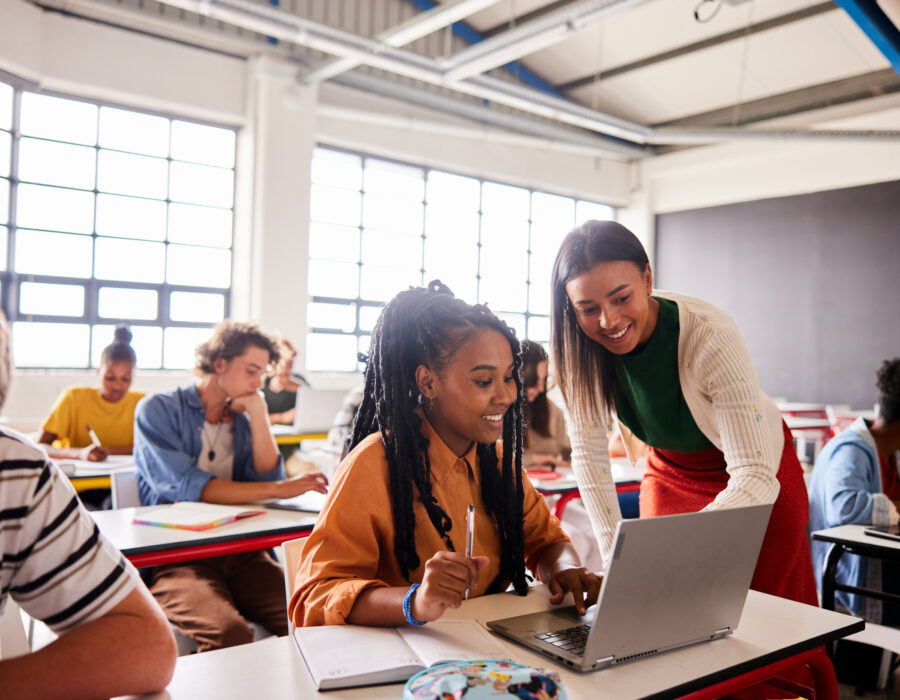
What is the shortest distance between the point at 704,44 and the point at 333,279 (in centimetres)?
485

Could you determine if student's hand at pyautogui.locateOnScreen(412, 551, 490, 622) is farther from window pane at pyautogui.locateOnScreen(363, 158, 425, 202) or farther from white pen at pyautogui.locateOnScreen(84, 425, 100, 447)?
window pane at pyautogui.locateOnScreen(363, 158, 425, 202)

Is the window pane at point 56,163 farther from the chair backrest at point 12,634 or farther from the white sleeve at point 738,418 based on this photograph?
the white sleeve at point 738,418

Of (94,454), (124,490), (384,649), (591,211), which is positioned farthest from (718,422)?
(591,211)

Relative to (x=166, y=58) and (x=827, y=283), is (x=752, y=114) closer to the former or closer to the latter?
(x=827, y=283)

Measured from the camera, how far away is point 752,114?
9664 millimetres

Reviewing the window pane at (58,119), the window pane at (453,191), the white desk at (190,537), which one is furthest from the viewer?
the window pane at (453,191)

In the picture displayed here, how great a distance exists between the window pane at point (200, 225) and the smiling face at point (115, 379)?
11.7 feet

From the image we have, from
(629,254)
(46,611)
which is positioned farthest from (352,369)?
(46,611)

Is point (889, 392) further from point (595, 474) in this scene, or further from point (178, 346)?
point (178, 346)

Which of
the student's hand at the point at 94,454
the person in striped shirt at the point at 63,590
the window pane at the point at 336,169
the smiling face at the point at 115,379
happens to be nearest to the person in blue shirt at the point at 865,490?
the person in striped shirt at the point at 63,590

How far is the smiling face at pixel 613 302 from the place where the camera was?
1.67 m

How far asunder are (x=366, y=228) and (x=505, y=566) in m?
7.56

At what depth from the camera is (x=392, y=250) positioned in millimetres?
9086

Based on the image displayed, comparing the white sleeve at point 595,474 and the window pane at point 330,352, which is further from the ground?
the window pane at point 330,352
